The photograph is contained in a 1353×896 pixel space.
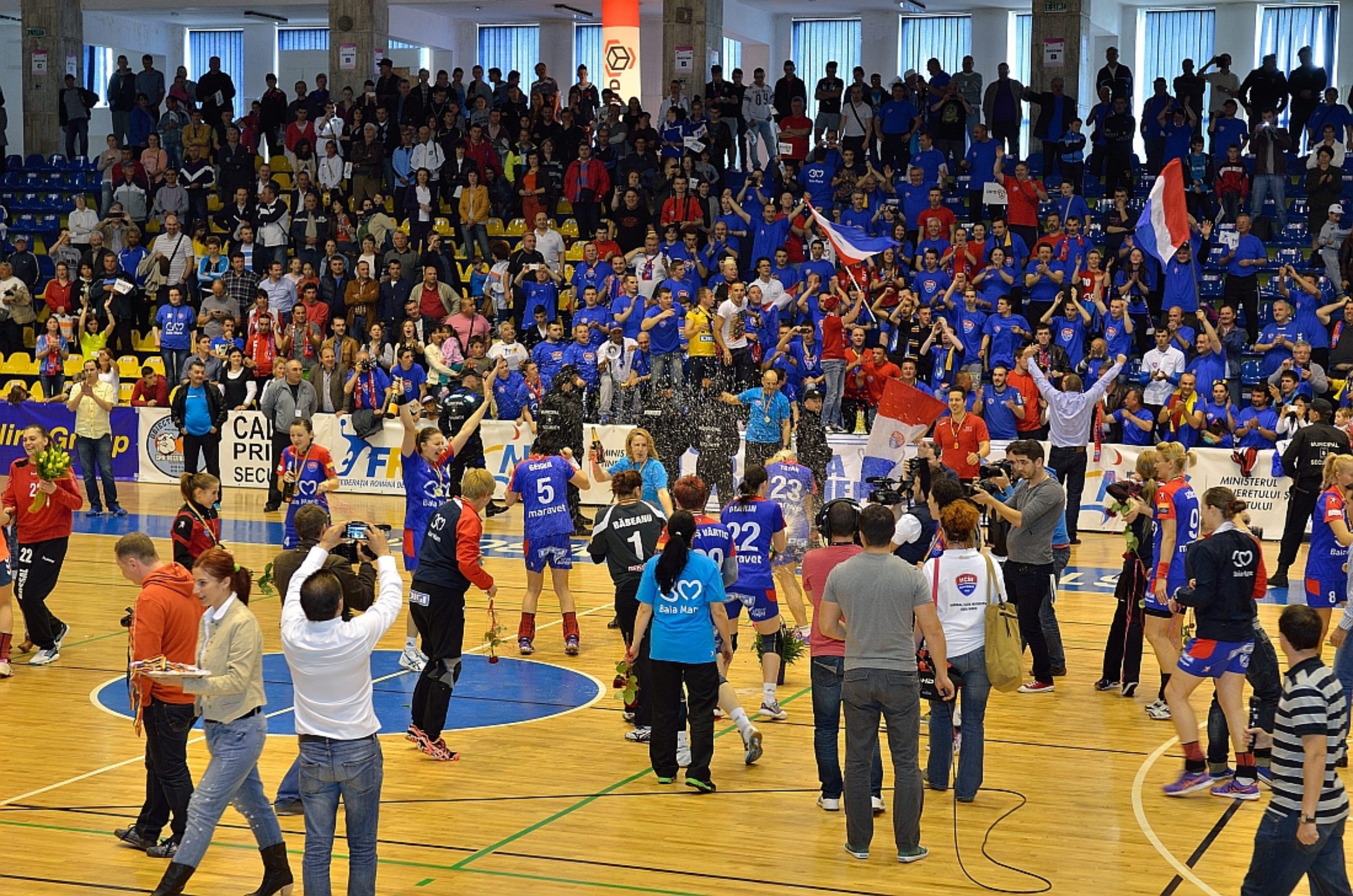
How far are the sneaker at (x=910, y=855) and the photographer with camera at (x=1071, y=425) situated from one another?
10628mm

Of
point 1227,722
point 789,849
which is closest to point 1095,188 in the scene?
point 1227,722

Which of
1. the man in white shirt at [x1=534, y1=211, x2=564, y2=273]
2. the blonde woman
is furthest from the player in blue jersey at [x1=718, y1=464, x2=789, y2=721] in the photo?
the man in white shirt at [x1=534, y1=211, x2=564, y2=273]

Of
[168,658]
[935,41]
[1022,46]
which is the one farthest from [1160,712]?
[935,41]

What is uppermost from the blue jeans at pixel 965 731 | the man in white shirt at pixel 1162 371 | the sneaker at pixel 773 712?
the man in white shirt at pixel 1162 371

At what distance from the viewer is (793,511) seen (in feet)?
48.4

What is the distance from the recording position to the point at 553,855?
28.7 feet

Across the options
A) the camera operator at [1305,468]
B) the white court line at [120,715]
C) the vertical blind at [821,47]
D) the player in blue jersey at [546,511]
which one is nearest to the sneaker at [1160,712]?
the white court line at [120,715]

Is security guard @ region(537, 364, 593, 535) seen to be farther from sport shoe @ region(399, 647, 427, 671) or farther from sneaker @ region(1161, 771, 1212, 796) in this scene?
sneaker @ region(1161, 771, 1212, 796)

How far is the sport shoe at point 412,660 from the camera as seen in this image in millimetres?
13344

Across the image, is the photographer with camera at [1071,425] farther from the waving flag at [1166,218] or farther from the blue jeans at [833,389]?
the blue jeans at [833,389]

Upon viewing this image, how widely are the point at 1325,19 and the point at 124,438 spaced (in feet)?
82.8

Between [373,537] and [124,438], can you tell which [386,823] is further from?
[124,438]

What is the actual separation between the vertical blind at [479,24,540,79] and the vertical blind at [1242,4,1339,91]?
16813mm

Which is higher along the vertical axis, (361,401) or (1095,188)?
(1095,188)
